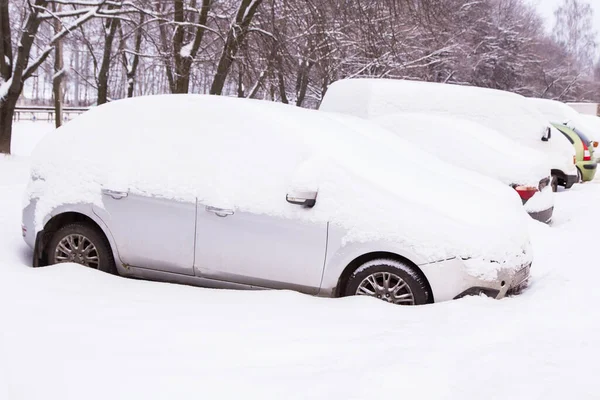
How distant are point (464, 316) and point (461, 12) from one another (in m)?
27.1

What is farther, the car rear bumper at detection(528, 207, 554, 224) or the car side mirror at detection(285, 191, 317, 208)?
the car rear bumper at detection(528, 207, 554, 224)

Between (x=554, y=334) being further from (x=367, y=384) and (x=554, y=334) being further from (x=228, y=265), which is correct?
(x=228, y=265)

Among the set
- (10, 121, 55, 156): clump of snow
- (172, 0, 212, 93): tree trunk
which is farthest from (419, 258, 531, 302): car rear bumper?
(10, 121, 55, 156): clump of snow

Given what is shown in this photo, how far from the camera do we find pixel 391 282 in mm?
4359

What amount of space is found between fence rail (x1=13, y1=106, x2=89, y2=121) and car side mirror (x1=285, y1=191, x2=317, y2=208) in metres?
38.7

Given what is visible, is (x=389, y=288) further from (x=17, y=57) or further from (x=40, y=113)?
(x=40, y=113)

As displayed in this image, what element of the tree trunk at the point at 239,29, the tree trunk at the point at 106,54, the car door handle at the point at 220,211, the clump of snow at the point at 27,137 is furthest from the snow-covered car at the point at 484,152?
the clump of snow at the point at 27,137

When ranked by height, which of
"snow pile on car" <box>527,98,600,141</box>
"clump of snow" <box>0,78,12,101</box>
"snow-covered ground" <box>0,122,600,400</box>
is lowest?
"snow-covered ground" <box>0,122,600,400</box>

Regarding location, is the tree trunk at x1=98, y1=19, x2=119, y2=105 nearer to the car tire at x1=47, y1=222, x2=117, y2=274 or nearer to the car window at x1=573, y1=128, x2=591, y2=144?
the car window at x1=573, y1=128, x2=591, y2=144

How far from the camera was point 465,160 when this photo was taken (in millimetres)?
8289

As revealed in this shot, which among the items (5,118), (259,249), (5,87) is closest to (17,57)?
(5,87)

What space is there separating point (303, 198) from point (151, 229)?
126cm

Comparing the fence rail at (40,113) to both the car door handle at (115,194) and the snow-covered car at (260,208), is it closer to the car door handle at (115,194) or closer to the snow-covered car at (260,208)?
the snow-covered car at (260,208)

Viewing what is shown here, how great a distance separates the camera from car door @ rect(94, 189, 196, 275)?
4.71 m
